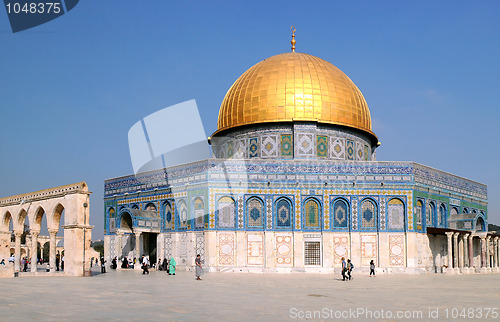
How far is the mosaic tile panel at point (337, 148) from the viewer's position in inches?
1326

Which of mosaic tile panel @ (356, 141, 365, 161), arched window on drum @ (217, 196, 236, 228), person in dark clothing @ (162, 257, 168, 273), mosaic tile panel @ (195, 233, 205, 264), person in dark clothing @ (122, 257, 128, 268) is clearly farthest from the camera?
mosaic tile panel @ (356, 141, 365, 161)

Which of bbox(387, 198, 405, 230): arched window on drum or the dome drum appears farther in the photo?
the dome drum

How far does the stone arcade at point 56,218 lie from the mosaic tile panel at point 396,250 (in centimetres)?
1510

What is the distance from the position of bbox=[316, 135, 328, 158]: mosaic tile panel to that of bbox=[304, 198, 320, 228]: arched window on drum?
4335 millimetres

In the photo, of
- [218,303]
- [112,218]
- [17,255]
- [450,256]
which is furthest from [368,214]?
[218,303]

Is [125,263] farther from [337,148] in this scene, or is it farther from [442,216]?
[442,216]

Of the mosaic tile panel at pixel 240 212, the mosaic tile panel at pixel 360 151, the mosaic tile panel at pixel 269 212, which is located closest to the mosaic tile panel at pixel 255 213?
the mosaic tile panel at pixel 269 212

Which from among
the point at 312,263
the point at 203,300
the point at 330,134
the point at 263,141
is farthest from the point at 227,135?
the point at 203,300

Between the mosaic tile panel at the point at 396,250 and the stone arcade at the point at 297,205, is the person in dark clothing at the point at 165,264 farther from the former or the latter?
the mosaic tile panel at the point at 396,250

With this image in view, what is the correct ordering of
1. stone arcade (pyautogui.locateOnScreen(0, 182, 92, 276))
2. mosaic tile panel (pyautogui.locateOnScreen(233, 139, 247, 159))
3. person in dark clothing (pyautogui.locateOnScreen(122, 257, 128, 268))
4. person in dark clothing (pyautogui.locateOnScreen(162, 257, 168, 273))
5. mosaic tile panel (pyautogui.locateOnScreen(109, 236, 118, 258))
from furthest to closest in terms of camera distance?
1. mosaic tile panel (pyautogui.locateOnScreen(109, 236, 118, 258))
2. mosaic tile panel (pyautogui.locateOnScreen(233, 139, 247, 159))
3. person in dark clothing (pyautogui.locateOnScreen(122, 257, 128, 268))
4. person in dark clothing (pyautogui.locateOnScreen(162, 257, 168, 273))
5. stone arcade (pyautogui.locateOnScreen(0, 182, 92, 276))

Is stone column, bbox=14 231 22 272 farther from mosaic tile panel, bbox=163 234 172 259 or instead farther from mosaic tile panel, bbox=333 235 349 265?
mosaic tile panel, bbox=333 235 349 265

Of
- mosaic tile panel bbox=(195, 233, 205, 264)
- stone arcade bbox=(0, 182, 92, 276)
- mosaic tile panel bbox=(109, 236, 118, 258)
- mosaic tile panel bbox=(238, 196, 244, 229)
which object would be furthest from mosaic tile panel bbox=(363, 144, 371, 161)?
stone arcade bbox=(0, 182, 92, 276)

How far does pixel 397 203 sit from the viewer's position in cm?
2984

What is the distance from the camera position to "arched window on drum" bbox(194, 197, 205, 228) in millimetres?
29372
